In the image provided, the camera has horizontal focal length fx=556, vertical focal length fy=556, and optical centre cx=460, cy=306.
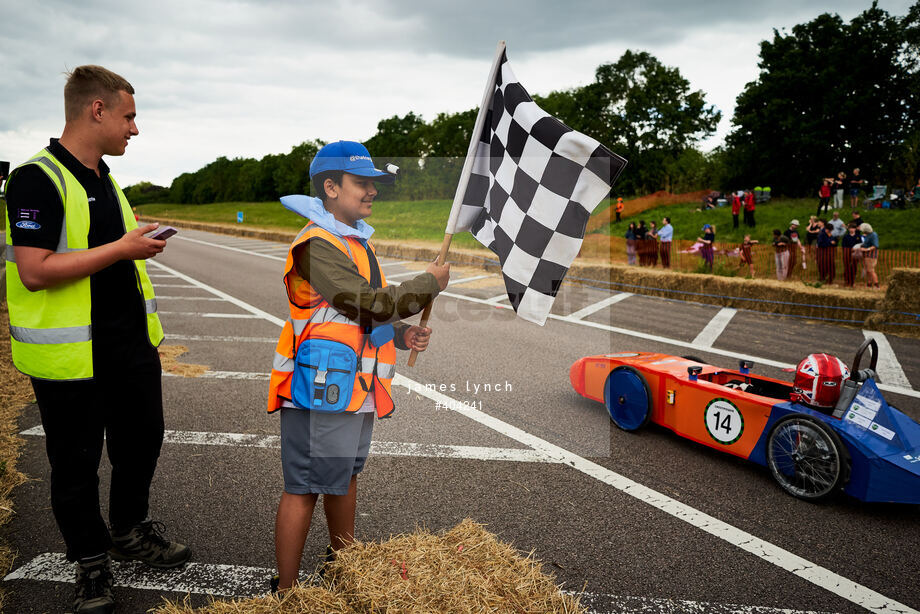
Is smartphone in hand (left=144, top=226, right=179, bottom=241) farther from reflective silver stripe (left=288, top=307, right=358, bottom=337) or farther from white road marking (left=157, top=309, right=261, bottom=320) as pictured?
white road marking (left=157, top=309, right=261, bottom=320)

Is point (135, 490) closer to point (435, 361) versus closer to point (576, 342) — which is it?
point (435, 361)

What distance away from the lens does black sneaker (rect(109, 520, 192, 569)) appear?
296 centimetres

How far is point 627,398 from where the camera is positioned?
487 centimetres

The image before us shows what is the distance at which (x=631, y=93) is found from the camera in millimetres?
49125

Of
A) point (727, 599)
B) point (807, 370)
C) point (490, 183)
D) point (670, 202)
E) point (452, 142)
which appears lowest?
point (727, 599)

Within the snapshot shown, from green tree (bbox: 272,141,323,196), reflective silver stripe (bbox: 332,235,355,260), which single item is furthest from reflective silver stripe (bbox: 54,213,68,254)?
green tree (bbox: 272,141,323,196)

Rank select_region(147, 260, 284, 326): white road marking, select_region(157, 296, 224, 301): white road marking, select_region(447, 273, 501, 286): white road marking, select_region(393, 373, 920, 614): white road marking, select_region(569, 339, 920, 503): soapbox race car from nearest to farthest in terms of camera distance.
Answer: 1. select_region(393, 373, 920, 614): white road marking
2. select_region(569, 339, 920, 503): soapbox race car
3. select_region(147, 260, 284, 326): white road marking
4. select_region(157, 296, 224, 301): white road marking
5. select_region(447, 273, 501, 286): white road marking

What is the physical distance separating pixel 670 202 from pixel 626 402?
33116mm

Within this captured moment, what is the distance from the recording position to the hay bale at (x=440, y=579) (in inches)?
79.9

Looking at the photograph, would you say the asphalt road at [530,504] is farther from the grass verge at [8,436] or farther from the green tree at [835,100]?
the green tree at [835,100]

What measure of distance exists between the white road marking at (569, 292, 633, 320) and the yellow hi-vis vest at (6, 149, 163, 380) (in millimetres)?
8341

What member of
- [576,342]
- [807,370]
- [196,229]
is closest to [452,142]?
[196,229]

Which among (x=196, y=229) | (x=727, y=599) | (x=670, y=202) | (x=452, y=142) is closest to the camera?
(x=727, y=599)

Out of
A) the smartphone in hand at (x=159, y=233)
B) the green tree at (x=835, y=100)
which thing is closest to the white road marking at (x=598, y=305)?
the smartphone in hand at (x=159, y=233)
